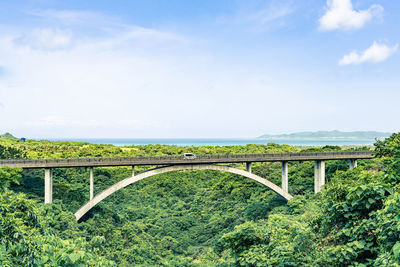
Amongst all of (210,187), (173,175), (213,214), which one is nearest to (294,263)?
(213,214)

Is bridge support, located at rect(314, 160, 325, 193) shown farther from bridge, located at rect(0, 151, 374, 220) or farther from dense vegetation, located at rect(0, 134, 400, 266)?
dense vegetation, located at rect(0, 134, 400, 266)

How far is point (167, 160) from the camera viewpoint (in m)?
26.7

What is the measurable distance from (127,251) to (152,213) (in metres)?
11.8

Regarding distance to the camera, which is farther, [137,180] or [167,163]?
[137,180]

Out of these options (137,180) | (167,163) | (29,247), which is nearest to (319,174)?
(167,163)

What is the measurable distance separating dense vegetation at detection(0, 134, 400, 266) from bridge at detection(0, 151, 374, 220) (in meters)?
1.45

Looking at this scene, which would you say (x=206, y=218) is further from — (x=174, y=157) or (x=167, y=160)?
(x=167, y=160)

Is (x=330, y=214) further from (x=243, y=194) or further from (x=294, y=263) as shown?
(x=243, y=194)

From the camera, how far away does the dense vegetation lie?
6.02 meters

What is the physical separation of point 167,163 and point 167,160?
28 centimetres

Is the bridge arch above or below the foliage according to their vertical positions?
below

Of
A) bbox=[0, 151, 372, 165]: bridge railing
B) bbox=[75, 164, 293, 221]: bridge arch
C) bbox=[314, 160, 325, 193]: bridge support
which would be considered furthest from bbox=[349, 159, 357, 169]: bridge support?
bbox=[75, 164, 293, 221]: bridge arch

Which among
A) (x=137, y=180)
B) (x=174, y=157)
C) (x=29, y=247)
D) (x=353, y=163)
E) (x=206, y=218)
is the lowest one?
(x=206, y=218)

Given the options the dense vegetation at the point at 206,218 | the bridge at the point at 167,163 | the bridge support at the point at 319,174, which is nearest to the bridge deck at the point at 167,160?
the bridge at the point at 167,163
